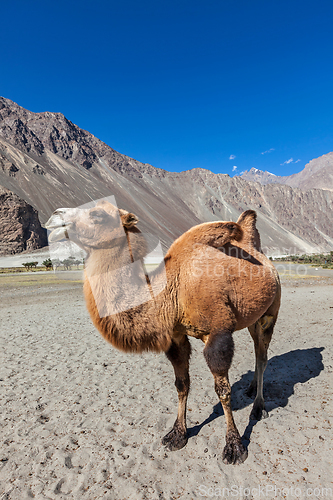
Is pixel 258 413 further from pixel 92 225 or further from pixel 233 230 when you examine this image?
pixel 92 225

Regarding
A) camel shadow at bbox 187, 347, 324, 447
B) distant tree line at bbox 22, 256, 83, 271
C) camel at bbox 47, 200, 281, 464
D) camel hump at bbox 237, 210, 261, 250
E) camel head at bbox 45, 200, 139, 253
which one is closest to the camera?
camel head at bbox 45, 200, 139, 253

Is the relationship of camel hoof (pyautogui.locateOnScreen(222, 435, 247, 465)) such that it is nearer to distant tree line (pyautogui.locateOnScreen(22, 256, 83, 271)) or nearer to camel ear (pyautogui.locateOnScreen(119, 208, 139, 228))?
camel ear (pyautogui.locateOnScreen(119, 208, 139, 228))

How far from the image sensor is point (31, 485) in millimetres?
3203

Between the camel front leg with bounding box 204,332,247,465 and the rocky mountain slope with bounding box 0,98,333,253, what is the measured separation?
390ft

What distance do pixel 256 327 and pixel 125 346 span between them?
249cm

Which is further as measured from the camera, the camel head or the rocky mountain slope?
the rocky mountain slope

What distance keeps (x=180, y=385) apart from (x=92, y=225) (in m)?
2.59

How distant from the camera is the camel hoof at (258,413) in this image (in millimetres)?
4348

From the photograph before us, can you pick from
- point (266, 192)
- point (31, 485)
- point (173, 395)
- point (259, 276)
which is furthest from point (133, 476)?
point (266, 192)

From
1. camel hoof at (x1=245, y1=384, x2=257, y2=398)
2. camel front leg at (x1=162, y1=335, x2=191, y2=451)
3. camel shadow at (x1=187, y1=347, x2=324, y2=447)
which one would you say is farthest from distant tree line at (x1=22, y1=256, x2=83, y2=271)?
camel front leg at (x1=162, y1=335, x2=191, y2=451)

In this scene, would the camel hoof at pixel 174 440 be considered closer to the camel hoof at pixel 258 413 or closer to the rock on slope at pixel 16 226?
the camel hoof at pixel 258 413

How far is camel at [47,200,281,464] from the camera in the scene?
10.4ft

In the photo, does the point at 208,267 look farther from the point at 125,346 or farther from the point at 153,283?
the point at 125,346

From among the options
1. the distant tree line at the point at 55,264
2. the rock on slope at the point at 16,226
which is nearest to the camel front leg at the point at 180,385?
the distant tree line at the point at 55,264
